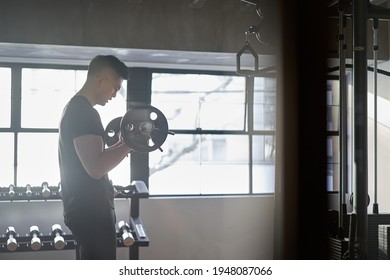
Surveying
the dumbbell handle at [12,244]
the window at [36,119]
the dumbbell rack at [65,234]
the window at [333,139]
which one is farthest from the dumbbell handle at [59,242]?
the window at [333,139]

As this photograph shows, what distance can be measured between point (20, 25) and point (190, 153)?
1261 millimetres

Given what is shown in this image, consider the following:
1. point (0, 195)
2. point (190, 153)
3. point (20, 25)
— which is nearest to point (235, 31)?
point (190, 153)

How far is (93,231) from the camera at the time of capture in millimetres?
1389

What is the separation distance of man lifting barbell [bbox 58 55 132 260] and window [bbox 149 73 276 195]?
6.22 ft

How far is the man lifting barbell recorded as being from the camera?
1356 mm

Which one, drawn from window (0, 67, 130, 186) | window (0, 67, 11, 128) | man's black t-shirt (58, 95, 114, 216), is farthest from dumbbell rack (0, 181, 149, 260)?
man's black t-shirt (58, 95, 114, 216)

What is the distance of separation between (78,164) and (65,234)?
124 cm

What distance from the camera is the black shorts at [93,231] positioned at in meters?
1.39

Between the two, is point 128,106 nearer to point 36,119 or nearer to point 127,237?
point 36,119

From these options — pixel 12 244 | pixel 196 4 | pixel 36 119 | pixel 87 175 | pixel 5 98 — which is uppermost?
pixel 196 4

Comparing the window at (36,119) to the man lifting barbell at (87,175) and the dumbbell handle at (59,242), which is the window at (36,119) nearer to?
the dumbbell handle at (59,242)

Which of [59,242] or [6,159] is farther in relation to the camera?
[6,159]

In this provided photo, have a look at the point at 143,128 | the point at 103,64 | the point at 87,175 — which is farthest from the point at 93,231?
the point at 103,64
